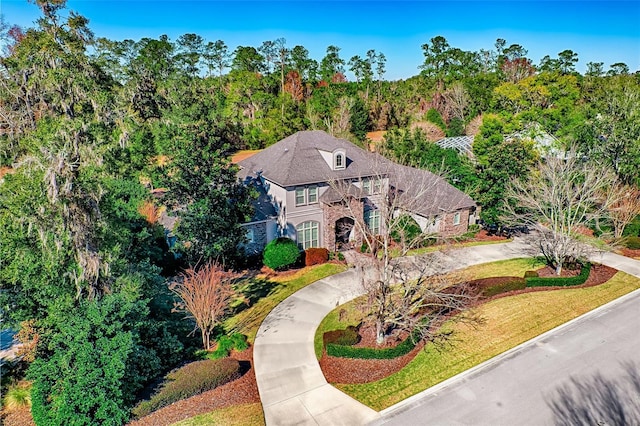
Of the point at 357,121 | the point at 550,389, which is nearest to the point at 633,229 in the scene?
the point at 550,389

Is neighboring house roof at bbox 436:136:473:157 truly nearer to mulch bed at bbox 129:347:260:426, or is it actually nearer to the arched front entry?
the arched front entry

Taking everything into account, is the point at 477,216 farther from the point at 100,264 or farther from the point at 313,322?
the point at 100,264

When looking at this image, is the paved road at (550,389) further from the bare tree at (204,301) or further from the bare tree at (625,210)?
the bare tree at (625,210)

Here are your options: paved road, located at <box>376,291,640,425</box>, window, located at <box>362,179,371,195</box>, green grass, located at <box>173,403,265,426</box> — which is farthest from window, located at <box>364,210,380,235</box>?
green grass, located at <box>173,403,265,426</box>

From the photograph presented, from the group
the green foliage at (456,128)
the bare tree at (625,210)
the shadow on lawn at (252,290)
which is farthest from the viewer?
the green foliage at (456,128)


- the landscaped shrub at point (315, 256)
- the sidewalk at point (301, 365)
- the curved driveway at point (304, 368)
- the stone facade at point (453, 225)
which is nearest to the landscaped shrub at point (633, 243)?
the curved driveway at point (304, 368)

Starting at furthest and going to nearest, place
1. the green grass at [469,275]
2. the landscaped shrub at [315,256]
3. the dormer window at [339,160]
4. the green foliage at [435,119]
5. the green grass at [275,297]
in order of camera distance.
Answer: the green foliage at [435,119] → the dormer window at [339,160] → the landscaped shrub at [315,256] → the green grass at [275,297] → the green grass at [469,275]

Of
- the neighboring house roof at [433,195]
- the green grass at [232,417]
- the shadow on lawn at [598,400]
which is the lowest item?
the shadow on lawn at [598,400]

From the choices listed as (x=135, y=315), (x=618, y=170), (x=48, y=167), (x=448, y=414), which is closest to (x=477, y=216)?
(x=618, y=170)
